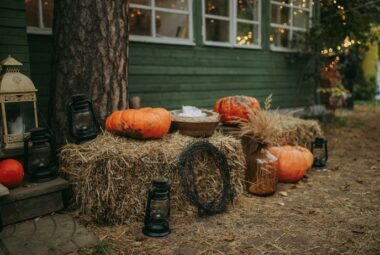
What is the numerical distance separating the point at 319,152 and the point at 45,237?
3922 millimetres

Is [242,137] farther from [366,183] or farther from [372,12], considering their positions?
[372,12]

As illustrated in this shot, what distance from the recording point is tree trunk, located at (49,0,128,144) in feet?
11.3

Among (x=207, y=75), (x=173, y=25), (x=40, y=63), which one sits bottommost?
(x=207, y=75)

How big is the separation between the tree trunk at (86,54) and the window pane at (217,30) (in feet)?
12.8

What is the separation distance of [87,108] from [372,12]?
810cm

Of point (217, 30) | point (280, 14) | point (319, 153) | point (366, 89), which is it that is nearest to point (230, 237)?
point (319, 153)

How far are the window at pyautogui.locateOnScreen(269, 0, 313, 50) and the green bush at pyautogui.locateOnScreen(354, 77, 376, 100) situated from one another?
24.5ft

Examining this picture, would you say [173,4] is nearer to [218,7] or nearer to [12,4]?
[218,7]

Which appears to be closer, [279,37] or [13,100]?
[13,100]

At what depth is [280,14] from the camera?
27.6 feet

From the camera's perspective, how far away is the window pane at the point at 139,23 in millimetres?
7184

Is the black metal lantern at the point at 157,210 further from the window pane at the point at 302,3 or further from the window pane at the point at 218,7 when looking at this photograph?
the window pane at the point at 302,3

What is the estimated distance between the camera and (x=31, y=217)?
2.90 metres

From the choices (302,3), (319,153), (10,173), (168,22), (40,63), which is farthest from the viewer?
(302,3)
